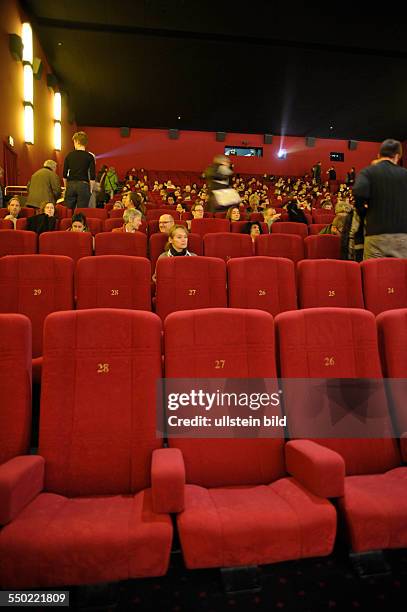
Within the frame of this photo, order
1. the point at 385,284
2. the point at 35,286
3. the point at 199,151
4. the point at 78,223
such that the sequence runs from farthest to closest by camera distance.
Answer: the point at 199,151, the point at 78,223, the point at 385,284, the point at 35,286

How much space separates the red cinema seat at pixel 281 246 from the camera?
81.7 inches

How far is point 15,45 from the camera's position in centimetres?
427

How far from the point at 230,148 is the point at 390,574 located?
9.51 meters

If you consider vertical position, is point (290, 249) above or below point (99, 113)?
below

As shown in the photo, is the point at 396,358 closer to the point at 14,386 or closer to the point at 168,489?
the point at 168,489

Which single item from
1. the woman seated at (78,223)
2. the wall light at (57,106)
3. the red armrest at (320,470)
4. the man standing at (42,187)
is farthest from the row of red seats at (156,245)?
the wall light at (57,106)

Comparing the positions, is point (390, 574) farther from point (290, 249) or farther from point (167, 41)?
point (167, 41)

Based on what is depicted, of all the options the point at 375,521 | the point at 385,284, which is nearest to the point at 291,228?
the point at 385,284

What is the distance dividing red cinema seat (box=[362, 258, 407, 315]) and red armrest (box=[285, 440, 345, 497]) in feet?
2.78

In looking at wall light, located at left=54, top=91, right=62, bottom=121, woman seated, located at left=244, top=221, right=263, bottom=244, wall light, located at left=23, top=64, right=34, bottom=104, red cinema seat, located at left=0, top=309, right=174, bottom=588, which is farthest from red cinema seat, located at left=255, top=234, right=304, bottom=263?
wall light, located at left=54, top=91, right=62, bottom=121

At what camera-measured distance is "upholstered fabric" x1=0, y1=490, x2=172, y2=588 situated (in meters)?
0.61

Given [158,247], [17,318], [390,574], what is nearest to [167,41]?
[158,247]

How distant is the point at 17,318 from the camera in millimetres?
844

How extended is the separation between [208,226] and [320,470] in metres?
2.16
